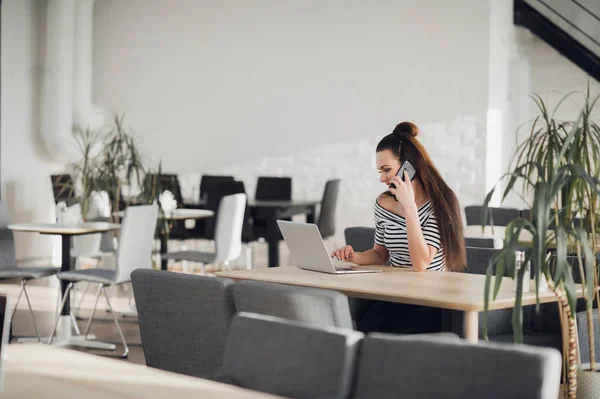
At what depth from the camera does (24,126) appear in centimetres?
923

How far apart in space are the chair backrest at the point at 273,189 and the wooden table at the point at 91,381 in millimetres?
6533

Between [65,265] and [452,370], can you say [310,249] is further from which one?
[65,265]

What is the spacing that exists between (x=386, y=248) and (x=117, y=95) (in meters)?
6.41

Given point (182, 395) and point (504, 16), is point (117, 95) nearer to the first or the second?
point (504, 16)

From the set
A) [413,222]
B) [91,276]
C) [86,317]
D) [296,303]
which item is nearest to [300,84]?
[86,317]

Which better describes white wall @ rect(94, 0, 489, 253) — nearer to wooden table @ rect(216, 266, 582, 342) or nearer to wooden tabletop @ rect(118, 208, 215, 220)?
wooden tabletop @ rect(118, 208, 215, 220)

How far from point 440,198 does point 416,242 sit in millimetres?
251

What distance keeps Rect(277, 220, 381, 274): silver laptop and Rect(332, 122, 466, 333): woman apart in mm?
208

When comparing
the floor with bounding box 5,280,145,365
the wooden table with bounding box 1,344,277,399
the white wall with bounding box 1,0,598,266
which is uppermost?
the white wall with bounding box 1,0,598,266

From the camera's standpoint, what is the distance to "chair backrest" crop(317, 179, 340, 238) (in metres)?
7.90

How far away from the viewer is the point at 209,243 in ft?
30.7

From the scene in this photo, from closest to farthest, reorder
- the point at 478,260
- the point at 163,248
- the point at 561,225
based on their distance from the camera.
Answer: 1. the point at 561,225
2. the point at 478,260
3. the point at 163,248

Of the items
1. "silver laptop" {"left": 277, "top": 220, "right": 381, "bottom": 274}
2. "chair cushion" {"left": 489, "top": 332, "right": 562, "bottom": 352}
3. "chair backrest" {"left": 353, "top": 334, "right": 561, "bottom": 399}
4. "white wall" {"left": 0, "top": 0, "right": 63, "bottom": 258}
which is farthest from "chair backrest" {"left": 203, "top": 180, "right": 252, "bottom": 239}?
"chair backrest" {"left": 353, "top": 334, "right": 561, "bottom": 399}

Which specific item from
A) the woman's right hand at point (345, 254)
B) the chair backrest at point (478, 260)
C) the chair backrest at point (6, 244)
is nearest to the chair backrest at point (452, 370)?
the woman's right hand at point (345, 254)
